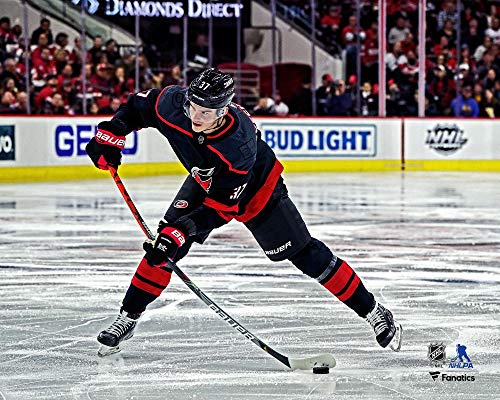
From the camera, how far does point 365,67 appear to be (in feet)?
59.8

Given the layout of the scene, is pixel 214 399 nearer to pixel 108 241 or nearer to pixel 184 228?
pixel 184 228

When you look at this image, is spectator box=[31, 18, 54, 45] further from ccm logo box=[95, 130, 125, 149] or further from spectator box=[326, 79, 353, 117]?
ccm logo box=[95, 130, 125, 149]

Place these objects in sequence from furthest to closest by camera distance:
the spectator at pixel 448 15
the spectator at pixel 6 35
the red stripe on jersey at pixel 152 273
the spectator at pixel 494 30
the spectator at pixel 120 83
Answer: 1. the spectator at pixel 494 30
2. the spectator at pixel 448 15
3. the spectator at pixel 120 83
4. the spectator at pixel 6 35
5. the red stripe on jersey at pixel 152 273

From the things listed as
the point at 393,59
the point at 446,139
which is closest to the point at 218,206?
the point at 446,139

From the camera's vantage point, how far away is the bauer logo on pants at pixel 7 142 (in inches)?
578

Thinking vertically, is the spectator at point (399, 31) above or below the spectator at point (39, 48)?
above

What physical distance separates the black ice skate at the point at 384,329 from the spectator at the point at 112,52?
38.7 feet

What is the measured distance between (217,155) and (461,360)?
1.25 meters

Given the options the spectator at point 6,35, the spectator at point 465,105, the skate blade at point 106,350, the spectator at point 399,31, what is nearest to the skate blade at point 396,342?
the skate blade at point 106,350

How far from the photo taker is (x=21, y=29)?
49.3 feet

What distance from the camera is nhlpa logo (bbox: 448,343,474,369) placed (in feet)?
14.7

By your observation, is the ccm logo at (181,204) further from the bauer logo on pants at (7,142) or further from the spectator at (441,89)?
the spectator at (441,89)

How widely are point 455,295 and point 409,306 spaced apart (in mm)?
426

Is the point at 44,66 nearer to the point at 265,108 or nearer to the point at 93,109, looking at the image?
the point at 93,109
